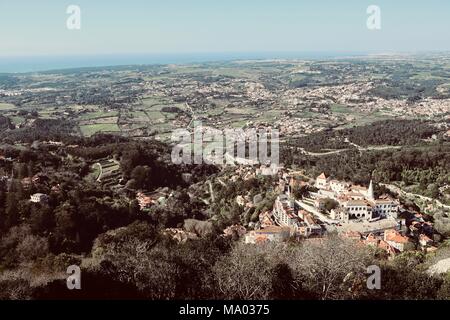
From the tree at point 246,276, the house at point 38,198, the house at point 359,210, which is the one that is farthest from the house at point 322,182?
the tree at point 246,276

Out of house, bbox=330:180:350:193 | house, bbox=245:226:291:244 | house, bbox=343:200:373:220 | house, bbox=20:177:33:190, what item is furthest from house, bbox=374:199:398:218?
house, bbox=20:177:33:190

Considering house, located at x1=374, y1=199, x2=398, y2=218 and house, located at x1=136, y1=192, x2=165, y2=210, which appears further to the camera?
house, located at x1=136, y1=192, x2=165, y2=210

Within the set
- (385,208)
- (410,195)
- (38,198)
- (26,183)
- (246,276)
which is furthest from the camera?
(410,195)

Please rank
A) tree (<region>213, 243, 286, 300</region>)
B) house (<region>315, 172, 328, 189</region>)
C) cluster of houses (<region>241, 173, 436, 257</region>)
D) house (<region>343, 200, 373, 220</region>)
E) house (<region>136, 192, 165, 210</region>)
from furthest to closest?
house (<region>315, 172, 328, 189</region>) < house (<region>136, 192, 165, 210</region>) < house (<region>343, 200, 373, 220</region>) < cluster of houses (<region>241, 173, 436, 257</region>) < tree (<region>213, 243, 286, 300</region>)

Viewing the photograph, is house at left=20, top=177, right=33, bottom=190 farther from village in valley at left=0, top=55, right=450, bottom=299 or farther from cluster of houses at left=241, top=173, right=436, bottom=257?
cluster of houses at left=241, top=173, right=436, bottom=257

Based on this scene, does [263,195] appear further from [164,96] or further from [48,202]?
[164,96]

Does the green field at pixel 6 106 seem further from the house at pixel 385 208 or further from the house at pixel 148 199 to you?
the house at pixel 385 208

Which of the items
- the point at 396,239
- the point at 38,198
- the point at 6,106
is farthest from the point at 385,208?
the point at 6,106

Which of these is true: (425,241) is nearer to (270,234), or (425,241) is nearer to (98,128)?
(270,234)

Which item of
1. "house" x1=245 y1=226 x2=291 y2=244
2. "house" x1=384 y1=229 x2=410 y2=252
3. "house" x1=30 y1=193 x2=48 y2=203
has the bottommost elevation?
"house" x1=384 y1=229 x2=410 y2=252
